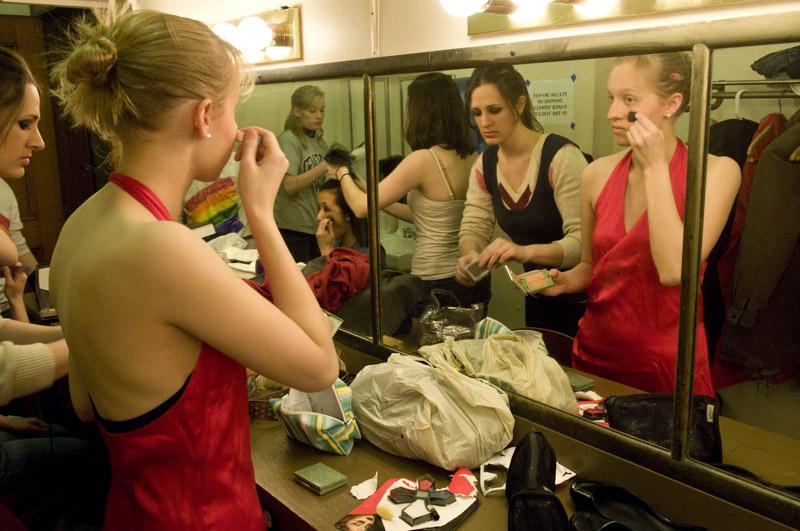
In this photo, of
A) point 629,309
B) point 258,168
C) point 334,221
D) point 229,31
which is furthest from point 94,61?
point 229,31

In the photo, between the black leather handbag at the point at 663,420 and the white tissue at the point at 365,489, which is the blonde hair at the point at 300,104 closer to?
the white tissue at the point at 365,489

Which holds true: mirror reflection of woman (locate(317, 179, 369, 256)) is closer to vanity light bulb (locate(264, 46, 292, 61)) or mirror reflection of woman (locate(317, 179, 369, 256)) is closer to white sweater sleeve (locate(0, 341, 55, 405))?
vanity light bulb (locate(264, 46, 292, 61))

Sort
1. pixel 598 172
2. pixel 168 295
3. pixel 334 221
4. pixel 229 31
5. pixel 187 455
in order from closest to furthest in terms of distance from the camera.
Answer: pixel 168 295 → pixel 187 455 → pixel 598 172 → pixel 334 221 → pixel 229 31

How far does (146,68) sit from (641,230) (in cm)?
92

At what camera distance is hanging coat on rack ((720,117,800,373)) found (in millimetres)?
1065

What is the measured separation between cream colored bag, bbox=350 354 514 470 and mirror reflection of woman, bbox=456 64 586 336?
24 cm

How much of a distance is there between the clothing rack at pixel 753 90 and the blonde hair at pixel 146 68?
0.79 meters

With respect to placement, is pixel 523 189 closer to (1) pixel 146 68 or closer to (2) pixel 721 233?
(2) pixel 721 233

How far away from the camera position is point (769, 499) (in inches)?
44.7

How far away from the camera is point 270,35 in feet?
7.36

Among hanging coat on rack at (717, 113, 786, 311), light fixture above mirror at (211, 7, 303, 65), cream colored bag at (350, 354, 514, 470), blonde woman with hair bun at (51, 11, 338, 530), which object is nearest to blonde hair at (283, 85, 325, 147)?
light fixture above mirror at (211, 7, 303, 65)

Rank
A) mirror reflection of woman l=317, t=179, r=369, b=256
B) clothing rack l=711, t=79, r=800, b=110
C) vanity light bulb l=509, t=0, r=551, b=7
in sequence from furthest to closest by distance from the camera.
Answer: mirror reflection of woman l=317, t=179, r=369, b=256, vanity light bulb l=509, t=0, r=551, b=7, clothing rack l=711, t=79, r=800, b=110

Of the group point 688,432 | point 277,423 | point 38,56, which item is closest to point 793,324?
point 688,432

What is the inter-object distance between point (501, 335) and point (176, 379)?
2.88 feet
